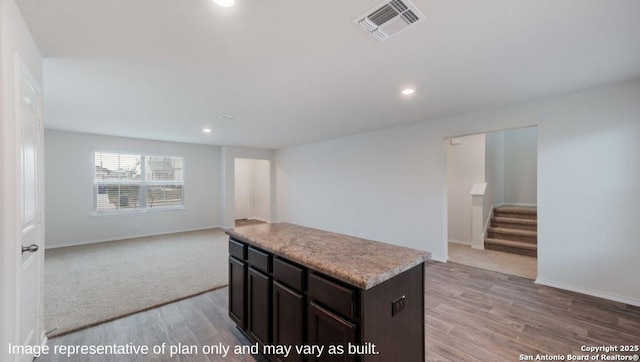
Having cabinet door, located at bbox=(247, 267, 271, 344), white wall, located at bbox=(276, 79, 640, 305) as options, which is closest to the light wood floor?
cabinet door, located at bbox=(247, 267, 271, 344)

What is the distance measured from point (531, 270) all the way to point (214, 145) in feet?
25.1

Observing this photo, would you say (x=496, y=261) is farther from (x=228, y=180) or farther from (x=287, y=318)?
(x=228, y=180)

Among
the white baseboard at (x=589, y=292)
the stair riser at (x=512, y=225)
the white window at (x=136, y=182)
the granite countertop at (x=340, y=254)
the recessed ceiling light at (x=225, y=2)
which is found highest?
the recessed ceiling light at (x=225, y=2)

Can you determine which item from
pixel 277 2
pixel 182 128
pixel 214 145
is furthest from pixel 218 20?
pixel 214 145

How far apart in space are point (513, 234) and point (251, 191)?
7.93 metres

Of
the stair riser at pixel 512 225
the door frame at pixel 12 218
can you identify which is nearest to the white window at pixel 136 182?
the door frame at pixel 12 218

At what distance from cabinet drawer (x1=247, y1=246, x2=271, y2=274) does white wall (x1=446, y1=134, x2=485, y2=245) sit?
4853 millimetres

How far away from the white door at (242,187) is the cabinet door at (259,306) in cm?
735

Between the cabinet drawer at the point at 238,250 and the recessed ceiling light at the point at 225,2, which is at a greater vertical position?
the recessed ceiling light at the point at 225,2

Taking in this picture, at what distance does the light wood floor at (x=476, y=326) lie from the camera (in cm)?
206

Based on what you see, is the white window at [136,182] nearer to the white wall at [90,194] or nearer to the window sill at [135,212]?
the window sill at [135,212]

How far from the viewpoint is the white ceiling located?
1.62 metres

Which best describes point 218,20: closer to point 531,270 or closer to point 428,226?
point 428,226

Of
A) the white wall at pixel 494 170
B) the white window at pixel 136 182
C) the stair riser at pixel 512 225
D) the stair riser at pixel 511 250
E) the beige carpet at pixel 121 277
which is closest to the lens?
the beige carpet at pixel 121 277
